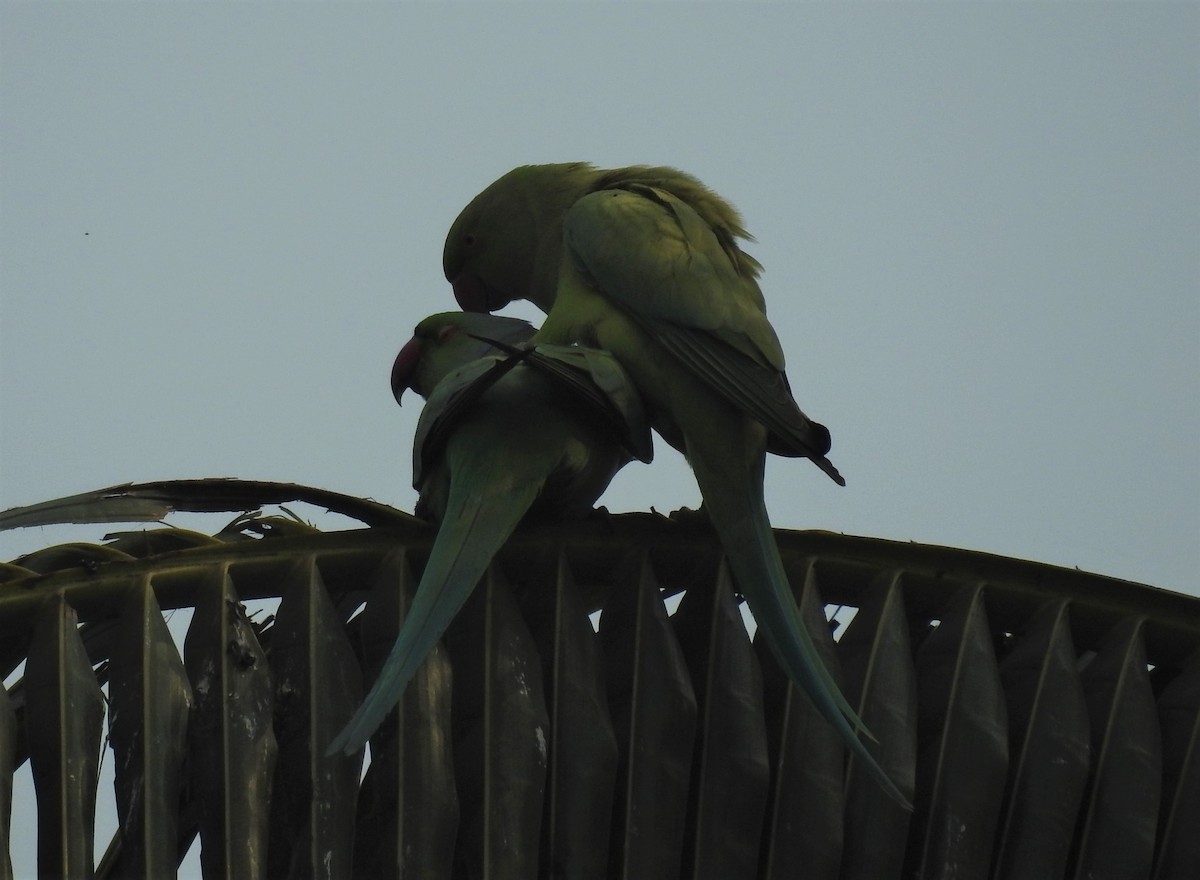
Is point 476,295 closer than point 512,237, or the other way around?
point 512,237

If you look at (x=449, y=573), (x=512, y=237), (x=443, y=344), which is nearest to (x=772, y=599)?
(x=449, y=573)

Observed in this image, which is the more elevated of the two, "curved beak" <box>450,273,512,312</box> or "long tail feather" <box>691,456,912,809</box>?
"curved beak" <box>450,273,512,312</box>

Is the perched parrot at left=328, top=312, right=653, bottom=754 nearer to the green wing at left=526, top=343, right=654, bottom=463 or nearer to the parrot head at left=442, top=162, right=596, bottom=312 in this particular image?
the green wing at left=526, top=343, right=654, bottom=463

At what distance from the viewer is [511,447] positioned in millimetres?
2438

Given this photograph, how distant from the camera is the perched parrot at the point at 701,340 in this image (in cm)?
224

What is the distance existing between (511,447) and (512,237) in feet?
5.27

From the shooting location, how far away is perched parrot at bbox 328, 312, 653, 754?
224 cm

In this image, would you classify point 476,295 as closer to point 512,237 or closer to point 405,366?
point 512,237

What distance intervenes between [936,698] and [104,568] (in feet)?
4.20

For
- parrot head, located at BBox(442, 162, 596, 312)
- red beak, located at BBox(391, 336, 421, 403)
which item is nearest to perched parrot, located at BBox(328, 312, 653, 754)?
red beak, located at BBox(391, 336, 421, 403)

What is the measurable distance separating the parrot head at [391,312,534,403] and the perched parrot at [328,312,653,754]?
413 mm

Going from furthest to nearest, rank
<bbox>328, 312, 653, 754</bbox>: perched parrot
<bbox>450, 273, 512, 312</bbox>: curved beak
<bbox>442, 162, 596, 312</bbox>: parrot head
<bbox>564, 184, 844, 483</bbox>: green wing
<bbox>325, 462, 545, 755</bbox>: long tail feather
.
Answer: <bbox>450, 273, 512, 312</bbox>: curved beak
<bbox>442, 162, 596, 312</bbox>: parrot head
<bbox>564, 184, 844, 483</bbox>: green wing
<bbox>328, 312, 653, 754</bbox>: perched parrot
<bbox>325, 462, 545, 755</bbox>: long tail feather

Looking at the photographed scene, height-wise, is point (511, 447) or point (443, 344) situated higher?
point (443, 344)

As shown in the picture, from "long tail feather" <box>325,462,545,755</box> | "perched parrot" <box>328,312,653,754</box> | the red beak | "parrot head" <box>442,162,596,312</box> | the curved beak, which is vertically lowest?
"long tail feather" <box>325,462,545,755</box>
